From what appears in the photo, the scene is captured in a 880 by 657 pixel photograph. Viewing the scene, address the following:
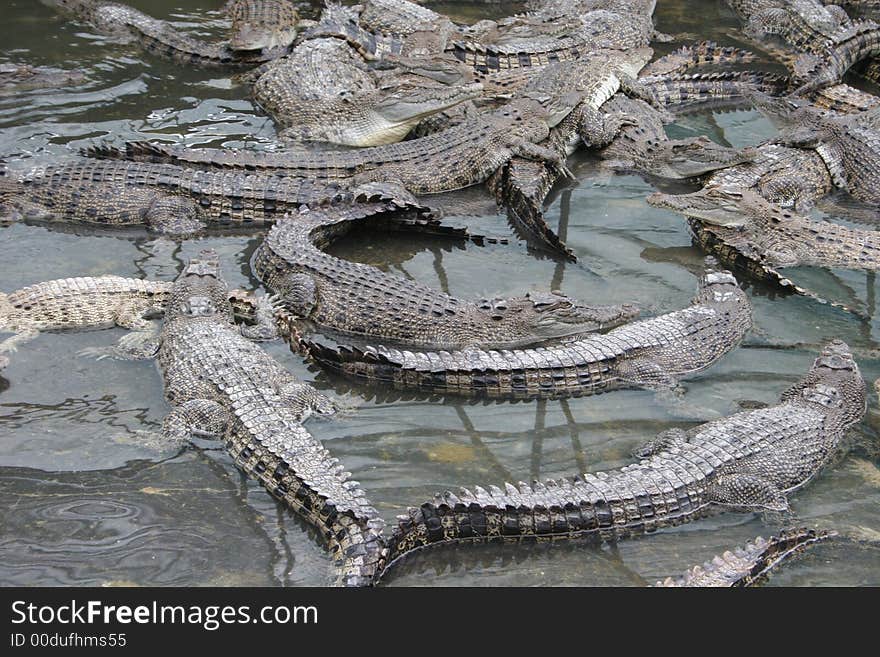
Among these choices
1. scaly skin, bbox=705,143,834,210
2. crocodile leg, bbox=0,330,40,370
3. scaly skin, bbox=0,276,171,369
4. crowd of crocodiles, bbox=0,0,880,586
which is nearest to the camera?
crowd of crocodiles, bbox=0,0,880,586

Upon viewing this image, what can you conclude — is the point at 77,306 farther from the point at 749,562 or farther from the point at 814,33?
the point at 814,33

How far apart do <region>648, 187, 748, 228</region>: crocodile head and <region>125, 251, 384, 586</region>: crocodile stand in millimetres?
3232

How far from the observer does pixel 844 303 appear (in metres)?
6.66

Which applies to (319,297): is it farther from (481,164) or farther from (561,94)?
(561,94)

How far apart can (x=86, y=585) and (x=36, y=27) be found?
25.3 feet

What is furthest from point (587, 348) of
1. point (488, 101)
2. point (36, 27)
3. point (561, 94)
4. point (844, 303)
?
point (36, 27)

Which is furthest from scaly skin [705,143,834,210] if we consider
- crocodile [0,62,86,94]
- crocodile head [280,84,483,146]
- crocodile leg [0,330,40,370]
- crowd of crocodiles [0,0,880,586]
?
crocodile [0,62,86,94]

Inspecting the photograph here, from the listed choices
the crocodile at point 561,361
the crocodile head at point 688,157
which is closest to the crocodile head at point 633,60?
the crocodile head at point 688,157

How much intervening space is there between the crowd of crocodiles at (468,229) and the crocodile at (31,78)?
24 mm

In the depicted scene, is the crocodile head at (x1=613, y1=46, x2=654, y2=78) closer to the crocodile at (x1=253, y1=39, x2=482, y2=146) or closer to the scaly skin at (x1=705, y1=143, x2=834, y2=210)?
the crocodile at (x1=253, y1=39, x2=482, y2=146)

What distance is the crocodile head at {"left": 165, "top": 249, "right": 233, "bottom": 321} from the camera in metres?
5.91

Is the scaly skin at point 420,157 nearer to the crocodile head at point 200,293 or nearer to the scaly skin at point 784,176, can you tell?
the crocodile head at point 200,293

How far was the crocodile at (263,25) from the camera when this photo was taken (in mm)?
9711

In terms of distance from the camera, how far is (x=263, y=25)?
1005 cm
